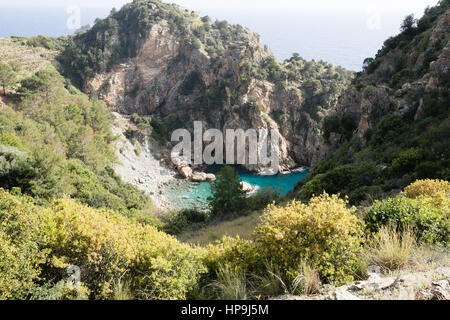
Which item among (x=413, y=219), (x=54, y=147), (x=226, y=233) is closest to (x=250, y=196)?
(x=226, y=233)

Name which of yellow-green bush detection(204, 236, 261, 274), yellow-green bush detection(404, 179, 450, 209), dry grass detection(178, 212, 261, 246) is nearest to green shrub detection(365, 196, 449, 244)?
yellow-green bush detection(404, 179, 450, 209)

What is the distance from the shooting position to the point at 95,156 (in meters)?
37.2

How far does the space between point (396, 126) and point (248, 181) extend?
3496cm

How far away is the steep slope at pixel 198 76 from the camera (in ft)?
193

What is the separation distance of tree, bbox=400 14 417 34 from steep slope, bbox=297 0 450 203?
96cm

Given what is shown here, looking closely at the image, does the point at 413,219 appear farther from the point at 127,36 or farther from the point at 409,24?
the point at 127,36

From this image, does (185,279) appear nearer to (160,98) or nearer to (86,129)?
(86,129)

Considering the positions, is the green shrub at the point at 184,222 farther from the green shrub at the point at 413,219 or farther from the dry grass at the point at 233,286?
the green shrub at the point at 413,219

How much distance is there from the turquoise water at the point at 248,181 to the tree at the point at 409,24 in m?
23.6

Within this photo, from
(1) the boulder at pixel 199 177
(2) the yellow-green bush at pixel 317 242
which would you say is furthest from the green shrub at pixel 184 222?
(1) the boulder at pixel 199 177

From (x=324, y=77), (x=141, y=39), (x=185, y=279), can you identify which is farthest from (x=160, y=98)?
(x=185, y=279)

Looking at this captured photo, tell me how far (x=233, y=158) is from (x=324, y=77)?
29.5 metres

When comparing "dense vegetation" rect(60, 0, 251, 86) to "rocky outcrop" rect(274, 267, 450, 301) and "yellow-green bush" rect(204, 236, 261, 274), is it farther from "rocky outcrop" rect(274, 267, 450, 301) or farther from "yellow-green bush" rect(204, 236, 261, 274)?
"rocky outcrop" rect(274, 267, 450, 301)

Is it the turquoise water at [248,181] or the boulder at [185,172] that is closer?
the turquoise water at [248,181]
